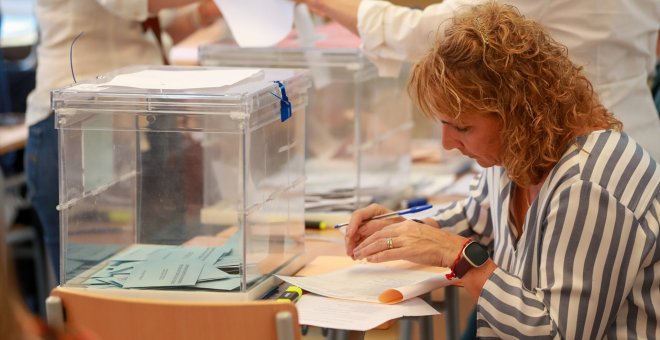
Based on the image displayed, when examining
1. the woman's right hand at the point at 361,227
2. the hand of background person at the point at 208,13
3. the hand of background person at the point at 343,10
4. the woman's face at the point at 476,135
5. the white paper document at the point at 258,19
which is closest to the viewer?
the woman's face at the point at 476,135

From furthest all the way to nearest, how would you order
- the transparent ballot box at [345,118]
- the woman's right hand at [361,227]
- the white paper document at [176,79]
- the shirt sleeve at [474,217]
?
the transparent ballot box at [345,118] < the shirt sleeve at [474,217] < the woman's right hand at [361,227] < the white paper document at [176,79]

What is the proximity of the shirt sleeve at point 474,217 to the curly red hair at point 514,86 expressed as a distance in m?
0.43

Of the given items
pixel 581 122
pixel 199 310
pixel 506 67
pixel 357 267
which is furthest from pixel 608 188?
pixel 199 310

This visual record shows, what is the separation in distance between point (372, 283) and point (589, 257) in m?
0.47

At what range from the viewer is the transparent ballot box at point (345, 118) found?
296cm

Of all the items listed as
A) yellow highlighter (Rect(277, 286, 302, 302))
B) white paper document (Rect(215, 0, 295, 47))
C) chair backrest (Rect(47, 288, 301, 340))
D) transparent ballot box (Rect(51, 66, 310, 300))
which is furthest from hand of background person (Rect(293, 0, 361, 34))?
chair backrest (Rect(47, 288, 301, 340))

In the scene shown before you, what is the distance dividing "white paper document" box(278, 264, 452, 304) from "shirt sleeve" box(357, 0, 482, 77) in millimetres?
623

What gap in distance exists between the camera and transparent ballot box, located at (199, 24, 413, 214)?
2.96m

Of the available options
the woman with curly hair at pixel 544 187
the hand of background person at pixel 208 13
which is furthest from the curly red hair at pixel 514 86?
the hand of background person at pixel 208 13

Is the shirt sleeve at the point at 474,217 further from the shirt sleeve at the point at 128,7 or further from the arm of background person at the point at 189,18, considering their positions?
the arm of background person at the point at 189,18

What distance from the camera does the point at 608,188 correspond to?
1.88 metres

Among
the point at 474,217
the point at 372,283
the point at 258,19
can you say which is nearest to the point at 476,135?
the point at 372,283

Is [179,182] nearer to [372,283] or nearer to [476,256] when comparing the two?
[372,283]

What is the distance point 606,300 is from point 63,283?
1.07m
